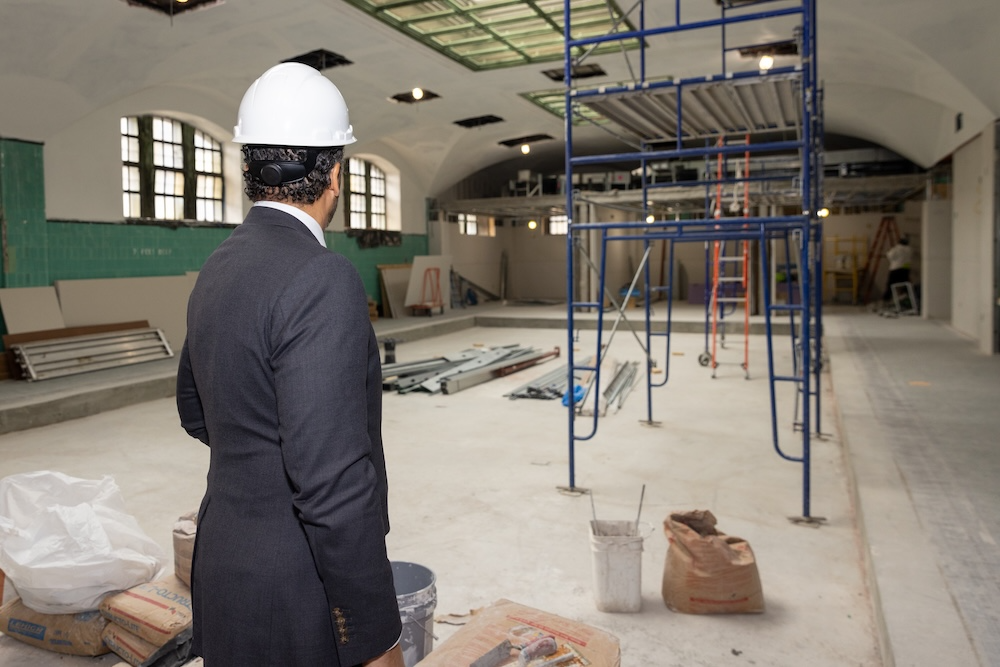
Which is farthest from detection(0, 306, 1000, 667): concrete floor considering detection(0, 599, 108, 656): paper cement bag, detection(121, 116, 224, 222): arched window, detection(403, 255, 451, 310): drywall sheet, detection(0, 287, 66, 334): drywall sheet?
detection(403, 255, 451, 310): drywall sheet

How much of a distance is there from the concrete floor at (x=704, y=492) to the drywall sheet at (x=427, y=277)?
24.5ft

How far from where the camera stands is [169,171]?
11.2 m

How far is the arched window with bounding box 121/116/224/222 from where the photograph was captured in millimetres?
10609

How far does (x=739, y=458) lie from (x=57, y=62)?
786 cm

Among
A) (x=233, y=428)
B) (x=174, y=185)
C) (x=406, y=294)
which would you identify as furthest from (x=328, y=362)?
(x=406, y=294)

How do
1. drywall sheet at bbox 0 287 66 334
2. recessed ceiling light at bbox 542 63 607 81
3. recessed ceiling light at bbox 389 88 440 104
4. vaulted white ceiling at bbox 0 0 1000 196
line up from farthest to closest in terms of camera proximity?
recessed ceiling light at bbox 389 88 440 104, recessed ceiling light at bbox 542 63 607 81, drywall sheet at bbox 0 287 66 334, vaulted white ceiling at bbox 0 0 1000 196

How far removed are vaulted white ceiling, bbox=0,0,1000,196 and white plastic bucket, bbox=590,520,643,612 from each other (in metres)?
7.01

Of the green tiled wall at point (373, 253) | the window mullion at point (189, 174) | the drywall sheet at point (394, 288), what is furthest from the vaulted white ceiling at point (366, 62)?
the drywall sheet at point (394, 288)

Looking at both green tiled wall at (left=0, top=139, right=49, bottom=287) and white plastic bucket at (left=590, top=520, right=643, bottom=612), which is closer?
white plastic bucket at (left=590, top=520, right=643, bottom=612)

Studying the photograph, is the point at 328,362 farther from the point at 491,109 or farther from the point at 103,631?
the point at 491,109

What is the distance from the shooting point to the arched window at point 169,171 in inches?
418

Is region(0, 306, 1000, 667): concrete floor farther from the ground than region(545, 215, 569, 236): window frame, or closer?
closer

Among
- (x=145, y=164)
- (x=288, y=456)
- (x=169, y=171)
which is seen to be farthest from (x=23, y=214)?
(x=288, y=456)

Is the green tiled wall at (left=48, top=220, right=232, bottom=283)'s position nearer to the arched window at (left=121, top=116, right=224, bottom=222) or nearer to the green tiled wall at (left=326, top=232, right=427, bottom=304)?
the arched window at (left=121, top=116, right=224, bottom=222)
